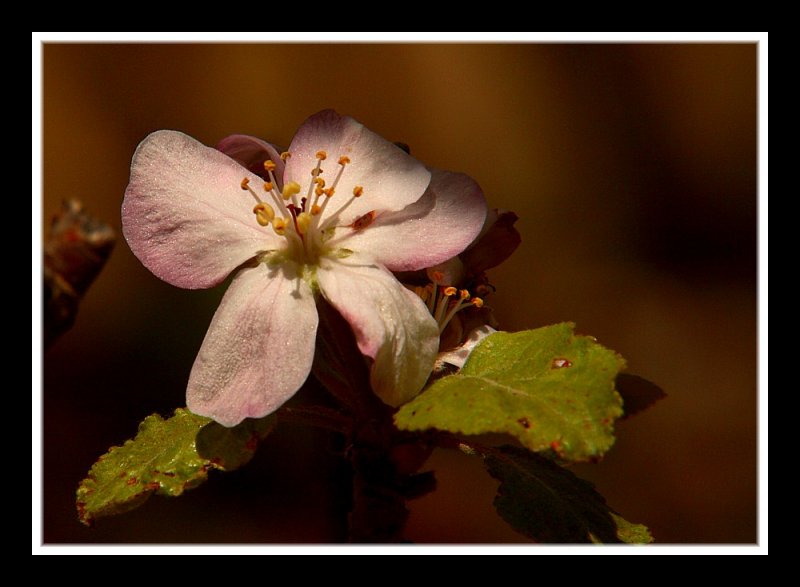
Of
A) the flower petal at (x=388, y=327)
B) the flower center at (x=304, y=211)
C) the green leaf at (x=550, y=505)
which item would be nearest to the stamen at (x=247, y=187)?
the flower center at (x=304, y=211)

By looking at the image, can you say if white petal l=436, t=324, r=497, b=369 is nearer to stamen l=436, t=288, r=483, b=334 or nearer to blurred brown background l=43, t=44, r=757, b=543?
stamen l=436, t=288, r=483, b=334

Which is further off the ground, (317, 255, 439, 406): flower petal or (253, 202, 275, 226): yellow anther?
(253, 202, 275, 226): yellow anther

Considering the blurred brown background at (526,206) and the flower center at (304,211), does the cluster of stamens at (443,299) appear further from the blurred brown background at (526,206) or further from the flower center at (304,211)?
the blurred brown background at (526,206)

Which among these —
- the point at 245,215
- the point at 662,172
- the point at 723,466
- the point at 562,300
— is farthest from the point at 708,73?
the point at 245,215

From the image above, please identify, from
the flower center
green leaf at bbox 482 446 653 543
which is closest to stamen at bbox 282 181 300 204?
the flower center

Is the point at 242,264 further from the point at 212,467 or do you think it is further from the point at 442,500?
the point at 442,500

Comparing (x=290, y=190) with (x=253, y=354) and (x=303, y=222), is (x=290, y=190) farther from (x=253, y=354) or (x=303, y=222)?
(x=253, y=354)

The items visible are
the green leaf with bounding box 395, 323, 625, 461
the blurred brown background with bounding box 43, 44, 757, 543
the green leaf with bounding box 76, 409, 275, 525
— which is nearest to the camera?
the green leaf with bounding box 395, 323, 625, 461
